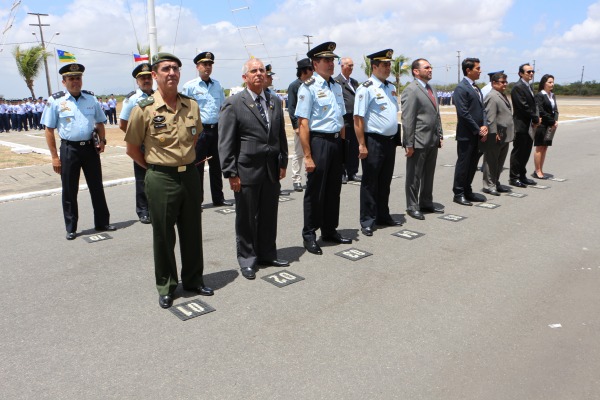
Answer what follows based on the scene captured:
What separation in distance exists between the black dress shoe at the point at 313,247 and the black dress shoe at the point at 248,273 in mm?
852

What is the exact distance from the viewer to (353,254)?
194 inches

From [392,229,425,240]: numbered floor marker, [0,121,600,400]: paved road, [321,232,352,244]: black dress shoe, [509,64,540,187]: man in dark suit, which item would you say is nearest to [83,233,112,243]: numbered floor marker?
[0,121,600,400]: paved road

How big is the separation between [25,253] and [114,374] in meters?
3.03

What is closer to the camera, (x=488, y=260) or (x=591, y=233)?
(x=488, y=260)

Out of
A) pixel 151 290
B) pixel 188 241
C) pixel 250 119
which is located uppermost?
pixel 250 119

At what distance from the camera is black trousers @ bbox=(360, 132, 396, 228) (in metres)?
5.64

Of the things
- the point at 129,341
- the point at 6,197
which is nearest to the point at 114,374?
the point at 129,341

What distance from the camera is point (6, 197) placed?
776 centimetres

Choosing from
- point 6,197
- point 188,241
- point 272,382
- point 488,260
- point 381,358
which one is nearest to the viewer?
point 272,382

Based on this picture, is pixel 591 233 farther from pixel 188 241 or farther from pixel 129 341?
pixel 129 341

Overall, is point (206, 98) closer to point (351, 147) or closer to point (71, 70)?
point (71, 70)

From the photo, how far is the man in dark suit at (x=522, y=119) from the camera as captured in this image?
792cm

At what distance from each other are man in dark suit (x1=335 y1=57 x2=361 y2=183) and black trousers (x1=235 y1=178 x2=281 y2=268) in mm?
3770

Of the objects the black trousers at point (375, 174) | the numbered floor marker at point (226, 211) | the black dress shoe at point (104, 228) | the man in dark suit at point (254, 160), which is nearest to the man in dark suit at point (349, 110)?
the black trousers at point (375, 174)
